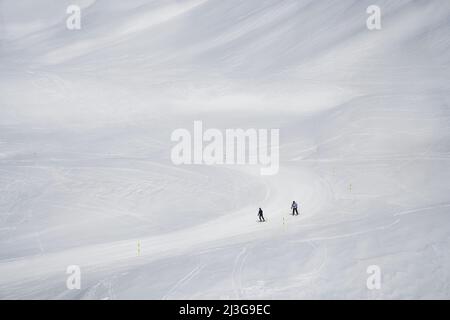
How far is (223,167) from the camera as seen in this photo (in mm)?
23312

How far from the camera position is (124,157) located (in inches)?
961

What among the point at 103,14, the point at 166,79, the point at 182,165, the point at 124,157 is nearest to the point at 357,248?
the point at 182,165

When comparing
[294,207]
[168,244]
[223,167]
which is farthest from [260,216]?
[223,167]

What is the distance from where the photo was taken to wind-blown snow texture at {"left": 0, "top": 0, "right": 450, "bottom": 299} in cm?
1448

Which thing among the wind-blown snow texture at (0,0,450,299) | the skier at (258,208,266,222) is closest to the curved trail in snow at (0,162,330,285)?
the wind-blown snow texture at (0,0,450,299)

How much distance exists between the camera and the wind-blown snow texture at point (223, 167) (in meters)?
14.5

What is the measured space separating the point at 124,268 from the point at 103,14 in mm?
33419

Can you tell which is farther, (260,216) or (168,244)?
(260,216)

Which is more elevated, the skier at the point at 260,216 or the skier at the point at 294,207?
the skier at the point at 294,207

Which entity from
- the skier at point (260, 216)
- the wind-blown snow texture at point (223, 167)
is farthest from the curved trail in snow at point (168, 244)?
the skier at point (260, 216)

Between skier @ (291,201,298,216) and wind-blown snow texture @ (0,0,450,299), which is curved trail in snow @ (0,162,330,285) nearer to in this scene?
wind-blown snow texture @ (0,0,450,299)

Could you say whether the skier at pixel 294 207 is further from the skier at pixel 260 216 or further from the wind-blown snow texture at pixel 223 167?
the skier at pixel 260 216

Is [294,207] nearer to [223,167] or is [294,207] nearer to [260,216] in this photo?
[260,216]
